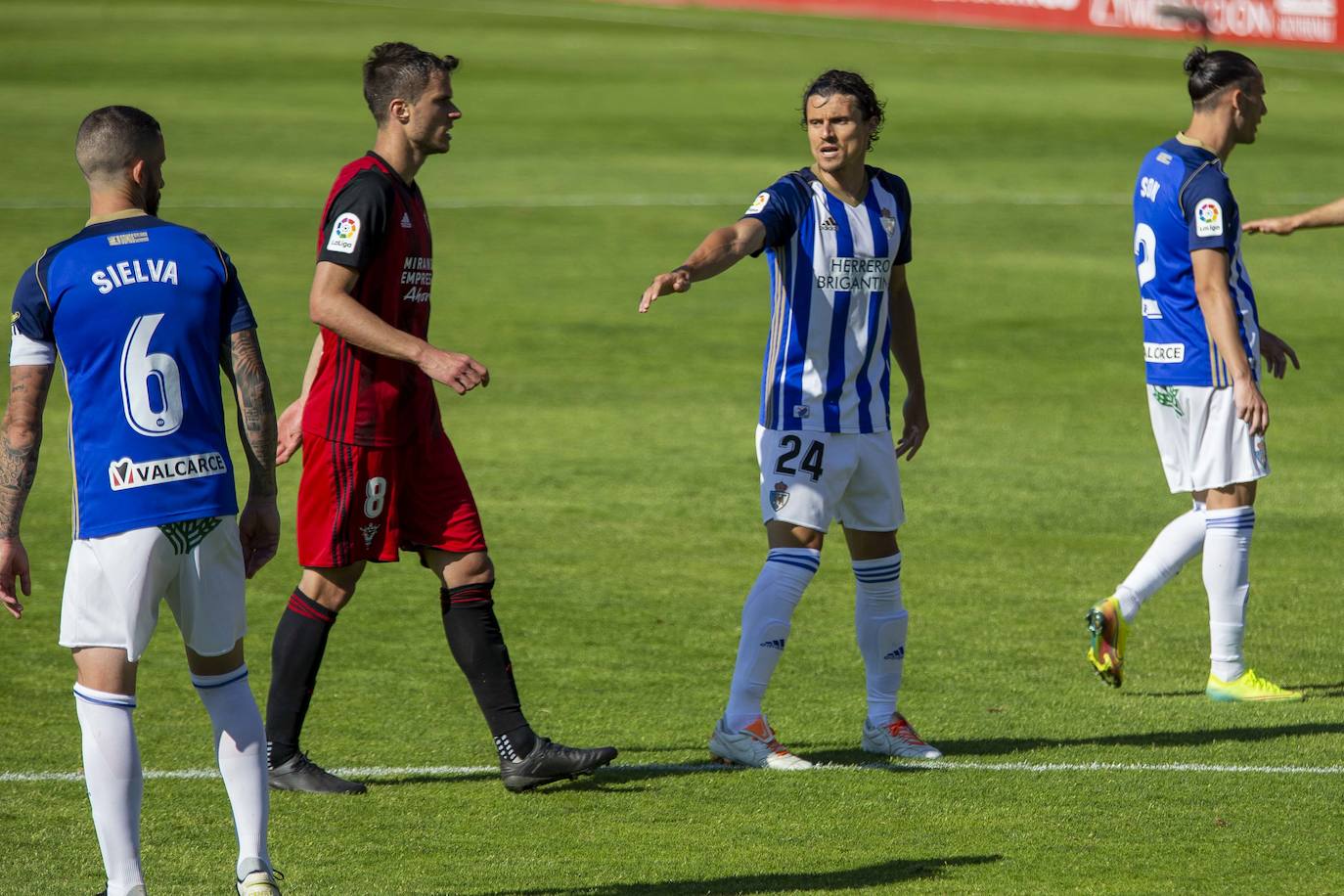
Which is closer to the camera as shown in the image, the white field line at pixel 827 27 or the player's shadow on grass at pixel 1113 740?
the player's shadow on grass at pixel 1113 740

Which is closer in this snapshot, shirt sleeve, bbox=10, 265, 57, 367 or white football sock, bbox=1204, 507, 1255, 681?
shirt sleeve, bbox=10, 265, 57, 367

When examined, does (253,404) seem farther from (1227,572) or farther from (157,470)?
(1227,572)

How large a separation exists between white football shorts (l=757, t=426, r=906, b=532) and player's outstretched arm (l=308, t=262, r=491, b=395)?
1245 mm

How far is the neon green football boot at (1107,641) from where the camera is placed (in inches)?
288

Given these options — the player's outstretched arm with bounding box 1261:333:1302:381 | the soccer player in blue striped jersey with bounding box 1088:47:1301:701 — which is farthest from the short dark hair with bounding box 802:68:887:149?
the player's outstretched arm with bounding box 1261:333:1302:381

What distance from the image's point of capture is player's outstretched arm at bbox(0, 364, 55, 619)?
15.4ft

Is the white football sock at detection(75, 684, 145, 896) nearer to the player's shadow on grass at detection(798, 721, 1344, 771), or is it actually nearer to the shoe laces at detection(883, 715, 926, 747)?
the player's shadow on grass at detection(798, 721, 1344, 771)

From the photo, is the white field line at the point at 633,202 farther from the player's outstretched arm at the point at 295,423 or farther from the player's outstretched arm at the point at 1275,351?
the player's outstretched arm at the point at 295,423

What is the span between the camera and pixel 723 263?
6.03 m

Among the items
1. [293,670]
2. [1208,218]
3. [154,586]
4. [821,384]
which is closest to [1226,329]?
[1208,218]

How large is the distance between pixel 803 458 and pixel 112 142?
102 inches

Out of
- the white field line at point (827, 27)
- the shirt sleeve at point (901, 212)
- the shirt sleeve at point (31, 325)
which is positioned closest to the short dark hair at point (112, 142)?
the shirt sleeve at point (31, 325)

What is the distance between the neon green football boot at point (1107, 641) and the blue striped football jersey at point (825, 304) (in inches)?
55.2

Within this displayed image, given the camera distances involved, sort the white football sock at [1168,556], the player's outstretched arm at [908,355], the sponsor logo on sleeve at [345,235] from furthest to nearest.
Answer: the white football sock at [1168,556] → the player's outstretched arm at [908,355] → the sponsor logo on sleeve at [345,235]
